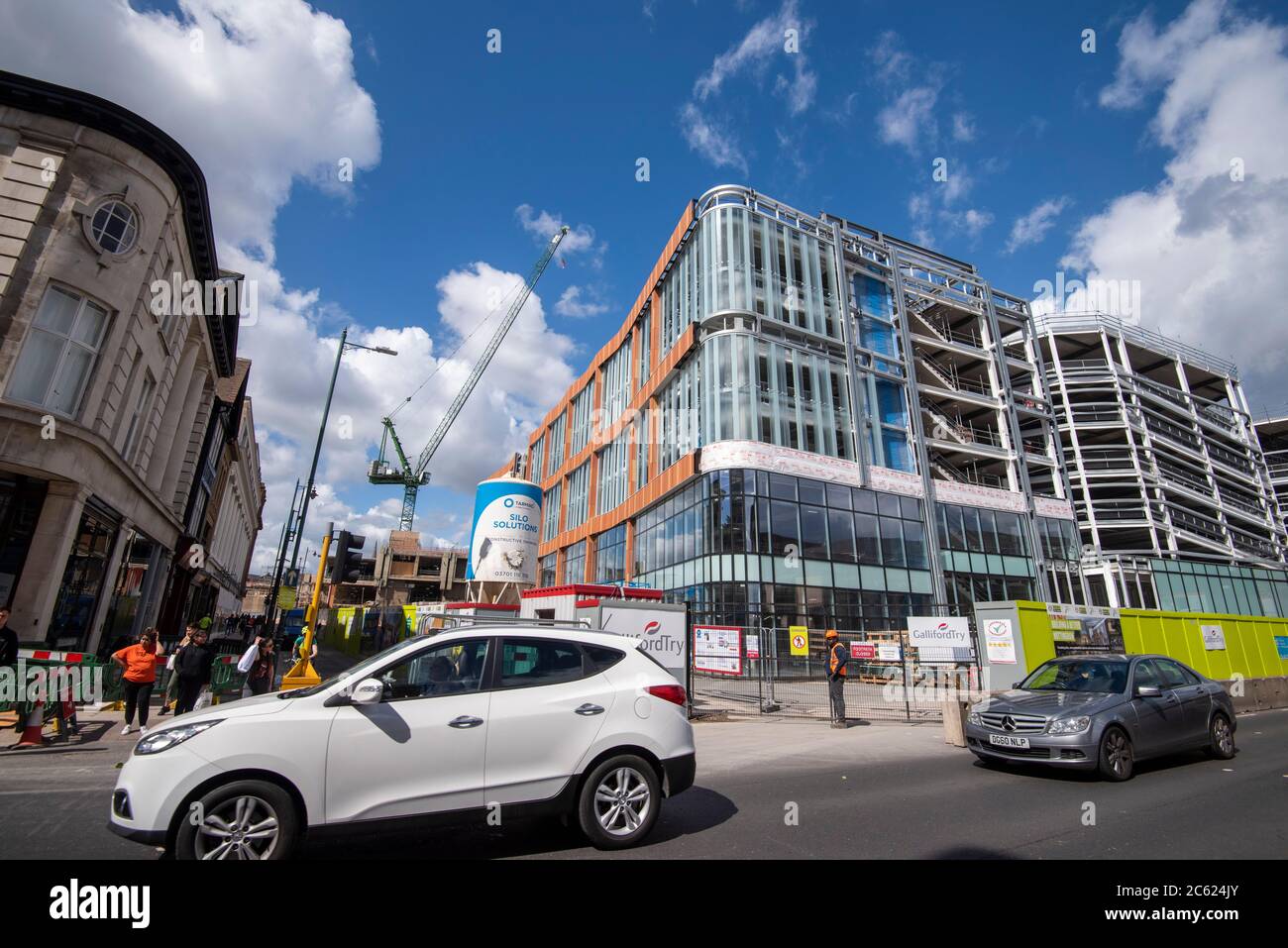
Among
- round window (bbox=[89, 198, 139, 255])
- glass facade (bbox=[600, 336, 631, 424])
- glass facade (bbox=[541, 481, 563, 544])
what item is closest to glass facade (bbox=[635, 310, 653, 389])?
glass facade (bbox=[600, 336, 631, 424])

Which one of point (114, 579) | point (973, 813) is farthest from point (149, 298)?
point (973, 813)

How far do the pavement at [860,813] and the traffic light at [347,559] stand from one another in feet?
12.3

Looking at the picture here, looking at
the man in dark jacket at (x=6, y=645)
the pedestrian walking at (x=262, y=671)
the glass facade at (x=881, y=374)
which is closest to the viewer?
the man in dark jacket at (x=6, y=645)

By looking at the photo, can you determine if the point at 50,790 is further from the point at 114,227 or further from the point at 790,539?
the point at 790,539

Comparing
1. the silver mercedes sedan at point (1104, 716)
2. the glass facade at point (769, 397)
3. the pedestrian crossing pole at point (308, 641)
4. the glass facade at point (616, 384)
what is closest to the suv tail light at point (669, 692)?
the silver mercedes sedan at point (1104, 716)

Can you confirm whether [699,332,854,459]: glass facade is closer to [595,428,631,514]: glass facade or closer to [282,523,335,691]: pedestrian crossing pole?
[595,428,631,514]: glass facade

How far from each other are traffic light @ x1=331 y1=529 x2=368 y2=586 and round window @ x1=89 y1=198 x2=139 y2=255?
9905 mm

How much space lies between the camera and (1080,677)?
8578mm

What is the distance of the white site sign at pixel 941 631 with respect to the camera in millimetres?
14078

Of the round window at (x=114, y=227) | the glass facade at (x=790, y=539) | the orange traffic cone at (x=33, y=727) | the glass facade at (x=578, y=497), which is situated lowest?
the orange traffic cone at (x=33, y=727)

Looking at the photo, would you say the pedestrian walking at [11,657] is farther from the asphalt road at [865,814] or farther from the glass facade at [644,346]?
the glass facade at [644,346]

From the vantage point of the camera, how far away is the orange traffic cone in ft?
28.3

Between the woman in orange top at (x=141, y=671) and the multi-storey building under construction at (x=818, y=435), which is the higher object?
the multi-storey building under construction at (x=818, y=435)
